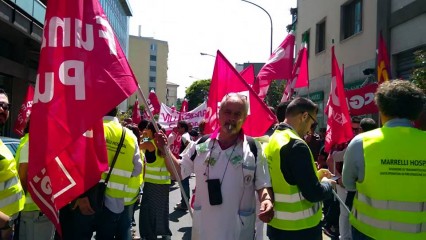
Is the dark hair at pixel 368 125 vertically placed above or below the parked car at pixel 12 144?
above

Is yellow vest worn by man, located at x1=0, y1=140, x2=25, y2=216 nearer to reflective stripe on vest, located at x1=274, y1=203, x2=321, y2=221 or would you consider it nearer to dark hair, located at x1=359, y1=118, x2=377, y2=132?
reflective stripe on vest, located at x1=274, y1=203, x2=321, y2=221

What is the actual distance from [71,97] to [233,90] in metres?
2.45

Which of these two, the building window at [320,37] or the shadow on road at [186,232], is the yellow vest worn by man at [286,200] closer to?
the shadow on road at [186,232]

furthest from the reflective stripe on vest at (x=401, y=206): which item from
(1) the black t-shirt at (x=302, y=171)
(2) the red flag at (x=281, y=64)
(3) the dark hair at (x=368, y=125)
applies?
(2) the red flag at (x=281, y=64)

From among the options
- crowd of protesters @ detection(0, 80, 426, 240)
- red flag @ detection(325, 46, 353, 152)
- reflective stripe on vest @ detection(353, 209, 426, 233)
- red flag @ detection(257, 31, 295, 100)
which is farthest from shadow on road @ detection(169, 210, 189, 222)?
reflective stripe on vest @ detection(353, 209, 426, 233)

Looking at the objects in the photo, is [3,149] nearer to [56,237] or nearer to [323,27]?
[56,237]

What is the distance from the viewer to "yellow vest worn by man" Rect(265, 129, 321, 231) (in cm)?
349

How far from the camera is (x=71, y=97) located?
301 cm

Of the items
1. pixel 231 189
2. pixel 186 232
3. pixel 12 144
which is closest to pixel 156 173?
pixel 186 232

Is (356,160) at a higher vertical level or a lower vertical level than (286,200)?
higher

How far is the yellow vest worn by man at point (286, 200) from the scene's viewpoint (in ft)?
11.4

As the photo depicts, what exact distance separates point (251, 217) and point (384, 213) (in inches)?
34.9

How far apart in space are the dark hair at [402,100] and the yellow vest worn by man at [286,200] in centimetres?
68

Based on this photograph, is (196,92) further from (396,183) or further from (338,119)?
(396,183)
